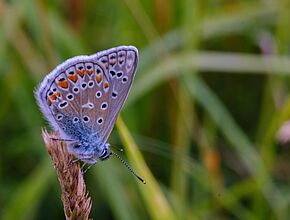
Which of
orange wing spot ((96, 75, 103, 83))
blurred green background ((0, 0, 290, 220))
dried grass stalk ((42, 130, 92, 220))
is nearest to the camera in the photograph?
dried grass stalk ((42, 130, 92, 220))

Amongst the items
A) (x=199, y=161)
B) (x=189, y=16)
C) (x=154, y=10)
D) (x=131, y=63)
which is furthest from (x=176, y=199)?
(x=154, y=10)

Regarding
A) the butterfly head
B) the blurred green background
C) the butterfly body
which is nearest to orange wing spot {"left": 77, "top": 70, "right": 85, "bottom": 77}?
the butterfly body

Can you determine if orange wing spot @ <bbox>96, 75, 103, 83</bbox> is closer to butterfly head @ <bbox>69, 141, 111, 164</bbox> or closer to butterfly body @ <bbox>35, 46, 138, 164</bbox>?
butterfly body @ <bbox>35, 46, 138, 164</bbox>

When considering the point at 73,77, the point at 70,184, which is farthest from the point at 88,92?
the point at 70,184

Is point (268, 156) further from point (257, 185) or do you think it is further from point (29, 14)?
point (29, 14)

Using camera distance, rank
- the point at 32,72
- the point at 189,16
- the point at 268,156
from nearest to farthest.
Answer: the point at 268,156 → the point at 189,16 → the point at 32,72

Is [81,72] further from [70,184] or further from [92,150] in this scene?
[70,184]
